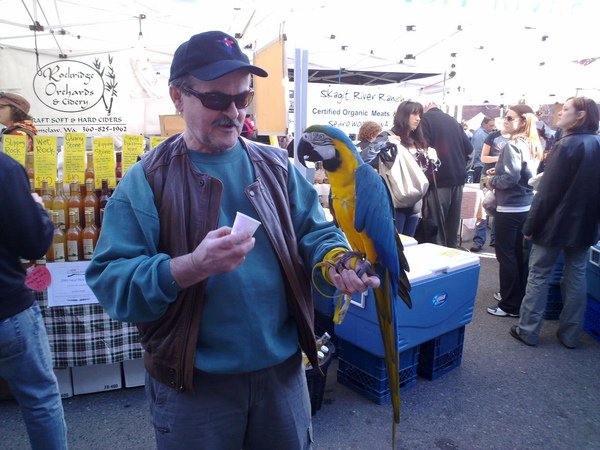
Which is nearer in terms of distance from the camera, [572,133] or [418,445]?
[418,445]

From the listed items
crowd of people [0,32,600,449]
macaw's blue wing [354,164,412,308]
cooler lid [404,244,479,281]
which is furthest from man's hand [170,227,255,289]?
cooler lid [404,244,479,281]

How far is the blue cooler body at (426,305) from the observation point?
2740 millimetres

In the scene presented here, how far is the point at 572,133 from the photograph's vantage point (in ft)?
11.1

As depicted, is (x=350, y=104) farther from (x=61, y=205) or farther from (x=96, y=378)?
(x=96, y=378)

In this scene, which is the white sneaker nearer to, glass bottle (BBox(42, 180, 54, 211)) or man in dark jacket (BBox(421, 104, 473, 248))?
man in dark jacket (BBox(421, 104, 473, 248))

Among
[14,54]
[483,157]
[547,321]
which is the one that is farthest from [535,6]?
[14,54]

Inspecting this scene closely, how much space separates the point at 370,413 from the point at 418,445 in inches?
14.7

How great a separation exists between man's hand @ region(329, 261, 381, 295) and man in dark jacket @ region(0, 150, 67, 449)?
132cm

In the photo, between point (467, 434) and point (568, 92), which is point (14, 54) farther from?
point (568, 92)

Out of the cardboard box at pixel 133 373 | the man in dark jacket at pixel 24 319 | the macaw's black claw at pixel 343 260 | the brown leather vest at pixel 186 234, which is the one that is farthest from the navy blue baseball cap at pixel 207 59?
the cardboard box at pixel 133 373

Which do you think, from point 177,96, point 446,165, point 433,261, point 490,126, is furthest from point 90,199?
point 490,126

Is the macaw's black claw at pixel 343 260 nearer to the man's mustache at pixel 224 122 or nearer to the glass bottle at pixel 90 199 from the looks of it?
the man's mustache at pixel 224 122

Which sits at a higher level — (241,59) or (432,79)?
(432,79)

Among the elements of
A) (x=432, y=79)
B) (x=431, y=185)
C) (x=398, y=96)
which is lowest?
(x=431, y=185)
